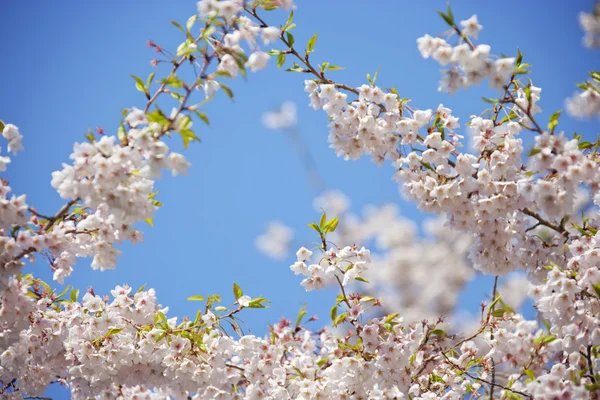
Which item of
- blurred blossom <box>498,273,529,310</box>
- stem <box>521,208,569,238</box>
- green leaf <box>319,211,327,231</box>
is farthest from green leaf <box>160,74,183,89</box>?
blurred blossom <box>498,273,529,310</box>

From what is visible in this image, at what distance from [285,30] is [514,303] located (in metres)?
9.77

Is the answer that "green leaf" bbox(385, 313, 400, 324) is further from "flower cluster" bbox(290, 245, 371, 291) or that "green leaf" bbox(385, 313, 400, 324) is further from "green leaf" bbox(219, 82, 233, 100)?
"green leaf" bbox(219, 82, 233, 100)

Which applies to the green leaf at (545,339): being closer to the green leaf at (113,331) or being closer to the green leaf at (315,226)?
the green leaf at (315,226)

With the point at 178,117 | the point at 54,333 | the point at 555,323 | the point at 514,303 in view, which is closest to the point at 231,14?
the point at 178,117

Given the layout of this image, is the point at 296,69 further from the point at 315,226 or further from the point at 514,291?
the point at 514,291

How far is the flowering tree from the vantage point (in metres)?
2.83

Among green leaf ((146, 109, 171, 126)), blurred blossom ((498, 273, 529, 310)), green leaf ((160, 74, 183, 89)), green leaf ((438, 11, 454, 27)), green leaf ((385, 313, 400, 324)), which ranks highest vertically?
blurred blossom ((498, 273, 529, 310))

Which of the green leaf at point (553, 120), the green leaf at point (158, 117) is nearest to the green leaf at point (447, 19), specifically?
the green leaf at point (553, 120)

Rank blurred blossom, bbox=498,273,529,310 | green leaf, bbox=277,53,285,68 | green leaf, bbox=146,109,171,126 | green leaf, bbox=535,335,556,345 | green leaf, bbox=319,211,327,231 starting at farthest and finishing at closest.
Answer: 1. blurred blossom, bbox=498,273,529,310
2. green leaf, bbox=277,53,285,68
3. green leaf, bbox=319,211,327,231
4. green leaf, bbox=535,335,556,345
5. green leaf, bbox=146,109,171,126

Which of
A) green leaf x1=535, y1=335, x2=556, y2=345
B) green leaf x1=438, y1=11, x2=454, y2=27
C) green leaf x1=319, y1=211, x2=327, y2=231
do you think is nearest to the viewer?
green leaf x1=438, y1=11, x2=454, y2=27

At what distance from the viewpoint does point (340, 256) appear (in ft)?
11.4

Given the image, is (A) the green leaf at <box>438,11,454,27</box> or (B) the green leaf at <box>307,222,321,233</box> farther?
(B) the green leaf at <box>307,222,321,233</box>

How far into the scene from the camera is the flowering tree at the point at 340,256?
111 inches

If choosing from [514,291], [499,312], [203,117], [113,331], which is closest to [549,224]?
[499,312]
